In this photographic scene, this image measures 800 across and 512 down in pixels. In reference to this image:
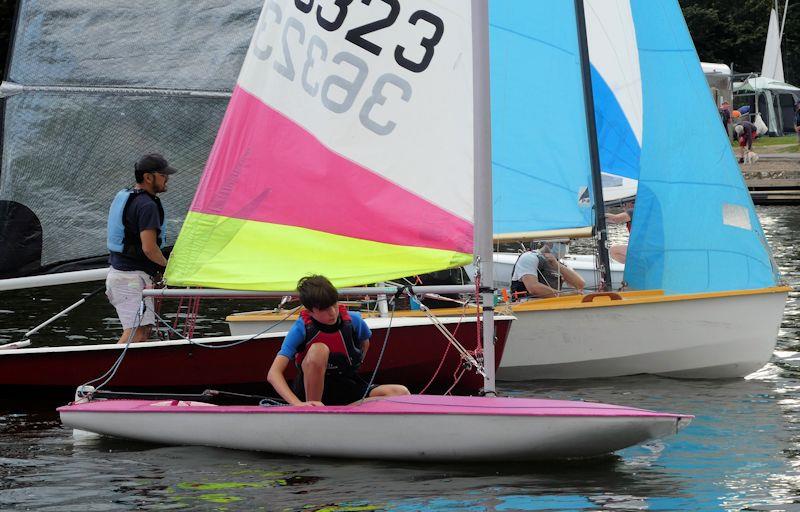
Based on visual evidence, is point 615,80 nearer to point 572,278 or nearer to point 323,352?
point 572,278

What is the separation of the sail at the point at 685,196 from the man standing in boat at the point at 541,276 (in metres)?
0.56

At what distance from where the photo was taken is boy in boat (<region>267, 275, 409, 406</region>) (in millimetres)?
7617

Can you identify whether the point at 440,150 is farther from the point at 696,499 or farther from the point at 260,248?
the point at 696,499

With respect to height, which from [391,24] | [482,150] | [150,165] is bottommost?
[482,150]

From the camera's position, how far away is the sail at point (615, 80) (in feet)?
41.5

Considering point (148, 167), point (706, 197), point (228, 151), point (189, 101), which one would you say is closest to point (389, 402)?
point (228, 151)

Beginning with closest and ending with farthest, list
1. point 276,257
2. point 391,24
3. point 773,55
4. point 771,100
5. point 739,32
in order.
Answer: point 391,24 → point 276,257 → point 771,100 → point 773,55 → point 739,32

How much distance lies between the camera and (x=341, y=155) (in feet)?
26.7

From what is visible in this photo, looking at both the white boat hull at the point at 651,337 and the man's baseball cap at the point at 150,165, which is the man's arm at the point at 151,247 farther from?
the white boat hull at the point at 651,337

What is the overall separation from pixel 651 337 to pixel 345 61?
4.00 metres

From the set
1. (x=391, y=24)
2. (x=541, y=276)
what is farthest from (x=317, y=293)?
(x=541, y=276)

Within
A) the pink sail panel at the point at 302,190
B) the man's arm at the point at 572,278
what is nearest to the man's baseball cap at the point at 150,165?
the pink sail panel at the point at 302,190

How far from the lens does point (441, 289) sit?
7.76m

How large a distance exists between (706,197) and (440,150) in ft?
12.7
